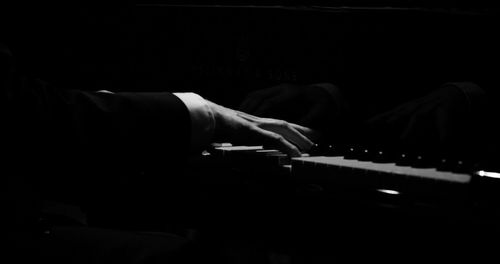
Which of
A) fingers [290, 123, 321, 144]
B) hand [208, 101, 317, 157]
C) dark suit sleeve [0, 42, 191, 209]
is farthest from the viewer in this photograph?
fingers [290, 123, 321, 144]

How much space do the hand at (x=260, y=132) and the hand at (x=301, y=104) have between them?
9 centimetres

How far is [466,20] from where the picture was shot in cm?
159

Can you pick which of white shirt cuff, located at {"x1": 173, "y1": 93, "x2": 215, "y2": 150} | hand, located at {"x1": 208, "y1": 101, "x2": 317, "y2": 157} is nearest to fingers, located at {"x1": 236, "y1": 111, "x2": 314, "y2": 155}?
hand, located at {"x1": 208, "y1": 101, "x2": 317, "y2": 157}

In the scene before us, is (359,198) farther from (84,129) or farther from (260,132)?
(84,129)

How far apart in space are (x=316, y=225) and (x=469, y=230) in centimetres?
43

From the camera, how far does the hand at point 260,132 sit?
1583 millimetres

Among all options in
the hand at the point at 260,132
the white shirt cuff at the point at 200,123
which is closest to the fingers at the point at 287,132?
the hand at the point at 260,132

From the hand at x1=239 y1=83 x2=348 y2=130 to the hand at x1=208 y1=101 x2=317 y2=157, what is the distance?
0.09 meters

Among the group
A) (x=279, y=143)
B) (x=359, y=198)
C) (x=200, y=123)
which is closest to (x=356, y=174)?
(x=359, y=198)

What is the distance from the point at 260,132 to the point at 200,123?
0.17 meters

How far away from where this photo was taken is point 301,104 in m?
1.82

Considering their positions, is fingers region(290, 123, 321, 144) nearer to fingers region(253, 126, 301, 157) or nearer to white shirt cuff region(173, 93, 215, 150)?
fingers region(253, 126, 301, 157)

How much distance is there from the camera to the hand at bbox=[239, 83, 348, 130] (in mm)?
1765

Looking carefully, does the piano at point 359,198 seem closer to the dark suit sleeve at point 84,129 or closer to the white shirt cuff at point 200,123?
the white shirt cuff at point 200,123
